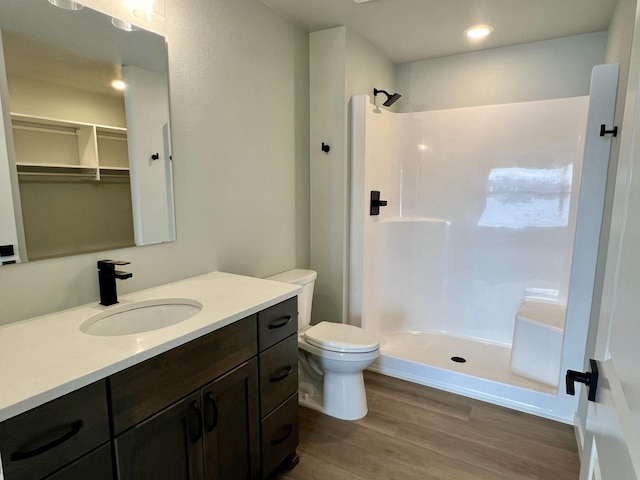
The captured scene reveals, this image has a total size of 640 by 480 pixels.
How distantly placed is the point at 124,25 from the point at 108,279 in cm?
101

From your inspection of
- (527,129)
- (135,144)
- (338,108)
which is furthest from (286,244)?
(527,129)

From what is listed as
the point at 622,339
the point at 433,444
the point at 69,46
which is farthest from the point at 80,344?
the point at 433,444

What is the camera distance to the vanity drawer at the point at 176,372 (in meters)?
1.00

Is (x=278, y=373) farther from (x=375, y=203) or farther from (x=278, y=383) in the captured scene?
(x=375, y=203)

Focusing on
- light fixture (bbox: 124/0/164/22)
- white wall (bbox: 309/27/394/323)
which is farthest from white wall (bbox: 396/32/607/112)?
light fixture (bbox: 124/0/164/22)

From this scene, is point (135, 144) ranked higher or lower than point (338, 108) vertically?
lower

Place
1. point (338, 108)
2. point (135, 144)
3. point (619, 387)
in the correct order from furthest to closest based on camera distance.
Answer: point (338, 108)
point (135, 144)
point (619, 387)

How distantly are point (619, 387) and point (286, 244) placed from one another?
6.67 ft

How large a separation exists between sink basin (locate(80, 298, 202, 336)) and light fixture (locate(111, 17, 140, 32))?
3.58ft

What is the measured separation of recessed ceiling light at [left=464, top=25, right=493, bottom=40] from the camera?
2.46 metres

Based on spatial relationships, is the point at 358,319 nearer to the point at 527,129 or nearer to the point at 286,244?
the point at 286,244

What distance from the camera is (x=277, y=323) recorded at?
61.3 inches

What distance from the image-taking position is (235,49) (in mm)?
1999

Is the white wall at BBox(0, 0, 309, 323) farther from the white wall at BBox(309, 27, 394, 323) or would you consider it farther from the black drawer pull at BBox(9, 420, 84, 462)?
the black drawer pull at BBox(9, 420, 84, 462)
